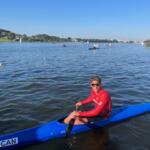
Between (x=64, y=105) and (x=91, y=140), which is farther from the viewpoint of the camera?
(x=64, y=105)

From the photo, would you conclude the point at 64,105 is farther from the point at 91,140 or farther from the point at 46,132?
the point at 46,132

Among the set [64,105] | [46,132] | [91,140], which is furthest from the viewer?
[64,105]

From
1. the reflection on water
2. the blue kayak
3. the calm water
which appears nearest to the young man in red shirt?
the blue kayak

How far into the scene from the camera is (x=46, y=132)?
10172 millimetres

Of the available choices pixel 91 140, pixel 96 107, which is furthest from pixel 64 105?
pixel 91 140

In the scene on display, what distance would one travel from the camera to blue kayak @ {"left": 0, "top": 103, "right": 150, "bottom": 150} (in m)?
9.25

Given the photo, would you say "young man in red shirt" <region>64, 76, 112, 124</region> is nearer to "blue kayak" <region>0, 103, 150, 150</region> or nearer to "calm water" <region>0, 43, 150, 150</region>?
"blue kayak" <region>0, 103, 150, 150</region>

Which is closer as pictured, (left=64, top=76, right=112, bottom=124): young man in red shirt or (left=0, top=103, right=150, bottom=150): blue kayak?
(left=0, top=103, right=150, bottom=150): blue kayak

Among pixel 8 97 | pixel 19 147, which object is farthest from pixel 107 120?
pixel 8 97

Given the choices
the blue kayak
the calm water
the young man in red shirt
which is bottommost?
the calm water

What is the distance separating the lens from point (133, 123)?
12422 millimetres

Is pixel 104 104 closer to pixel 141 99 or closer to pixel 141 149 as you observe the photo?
pixel 141 149

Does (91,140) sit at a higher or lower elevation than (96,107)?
lower

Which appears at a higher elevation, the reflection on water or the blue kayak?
the blue kayak
